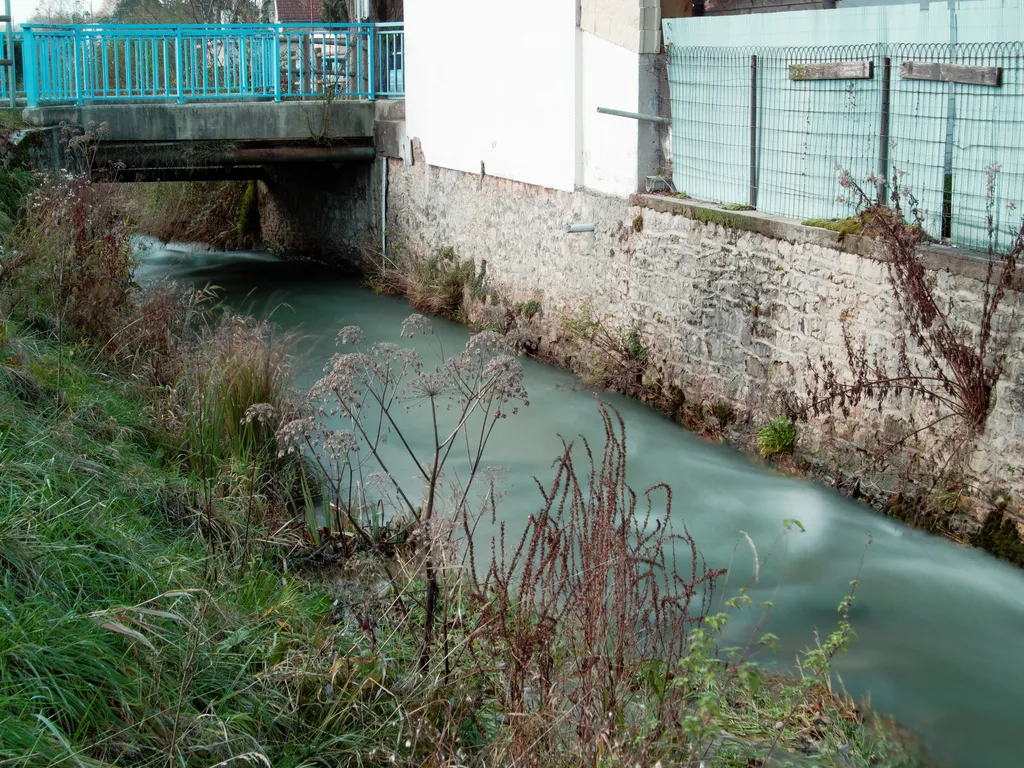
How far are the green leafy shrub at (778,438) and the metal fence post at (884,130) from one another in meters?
1.67

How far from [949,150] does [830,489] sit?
2267 millimetres

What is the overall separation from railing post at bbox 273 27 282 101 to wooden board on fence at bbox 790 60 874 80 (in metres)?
8.55

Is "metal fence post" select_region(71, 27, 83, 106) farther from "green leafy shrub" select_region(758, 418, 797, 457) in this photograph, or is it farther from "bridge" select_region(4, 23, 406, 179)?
"green leafy shrub" select_region(758, 418, 797, 457)

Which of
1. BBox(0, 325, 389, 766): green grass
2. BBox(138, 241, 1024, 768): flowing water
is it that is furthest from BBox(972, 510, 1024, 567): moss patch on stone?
BBox(0, 325, 389, 766): green grass

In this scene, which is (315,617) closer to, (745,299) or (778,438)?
(778,438)

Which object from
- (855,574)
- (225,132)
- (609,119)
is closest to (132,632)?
(855,574)

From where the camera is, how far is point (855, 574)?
628 cm

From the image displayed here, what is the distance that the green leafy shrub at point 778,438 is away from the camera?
761cm

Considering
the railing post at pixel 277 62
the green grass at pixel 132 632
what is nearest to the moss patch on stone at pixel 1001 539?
the green grass at pixel 132 632

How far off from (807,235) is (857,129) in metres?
0.76

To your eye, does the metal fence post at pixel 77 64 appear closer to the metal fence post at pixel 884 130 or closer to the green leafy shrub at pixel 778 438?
the green leafy shrub at pixel 778 438

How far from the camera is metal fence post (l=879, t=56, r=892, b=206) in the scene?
692 cm

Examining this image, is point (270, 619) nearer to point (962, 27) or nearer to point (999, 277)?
point (999, 277)

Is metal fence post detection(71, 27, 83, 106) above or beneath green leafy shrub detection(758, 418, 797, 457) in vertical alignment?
above
